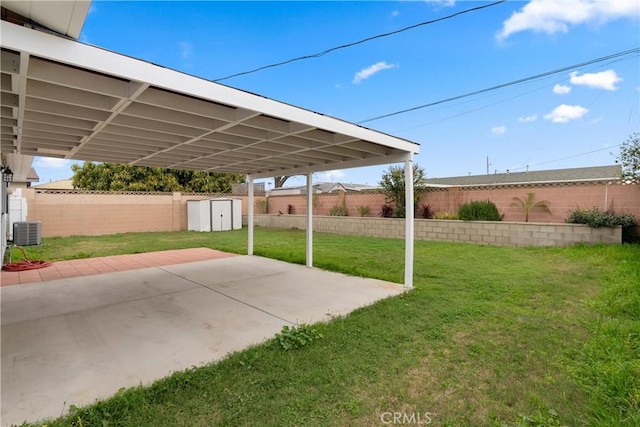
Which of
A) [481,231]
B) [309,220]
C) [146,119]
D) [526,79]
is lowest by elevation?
[481,231]

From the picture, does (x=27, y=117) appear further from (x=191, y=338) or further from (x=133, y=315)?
(x=191, y=338)

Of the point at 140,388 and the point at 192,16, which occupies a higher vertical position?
the point at 192,16

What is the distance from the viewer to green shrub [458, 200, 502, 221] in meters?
10.4

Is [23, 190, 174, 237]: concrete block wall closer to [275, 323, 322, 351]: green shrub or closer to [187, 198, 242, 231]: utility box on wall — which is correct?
[187, 198, 242, 231]: utility box on wall

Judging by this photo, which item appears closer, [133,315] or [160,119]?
[160,119]

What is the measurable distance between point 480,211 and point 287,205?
35.7 feet

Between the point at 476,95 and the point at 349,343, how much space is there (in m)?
11.0

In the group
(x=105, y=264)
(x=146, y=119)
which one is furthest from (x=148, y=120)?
(x=105, y=264)

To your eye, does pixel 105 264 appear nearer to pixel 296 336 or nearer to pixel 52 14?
pixel 296 336

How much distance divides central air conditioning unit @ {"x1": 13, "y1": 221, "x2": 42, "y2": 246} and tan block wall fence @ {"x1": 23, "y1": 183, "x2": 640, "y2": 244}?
2749mm

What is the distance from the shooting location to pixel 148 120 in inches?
155

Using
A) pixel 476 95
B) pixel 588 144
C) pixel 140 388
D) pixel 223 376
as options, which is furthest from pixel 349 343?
pixel 588 144

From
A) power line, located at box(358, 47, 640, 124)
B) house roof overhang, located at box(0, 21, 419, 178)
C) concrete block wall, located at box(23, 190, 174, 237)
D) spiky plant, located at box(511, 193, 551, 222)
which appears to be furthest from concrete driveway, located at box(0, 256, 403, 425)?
concrete block wall, located at box(23, 190, 174, 237)

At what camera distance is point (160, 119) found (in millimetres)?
3723
